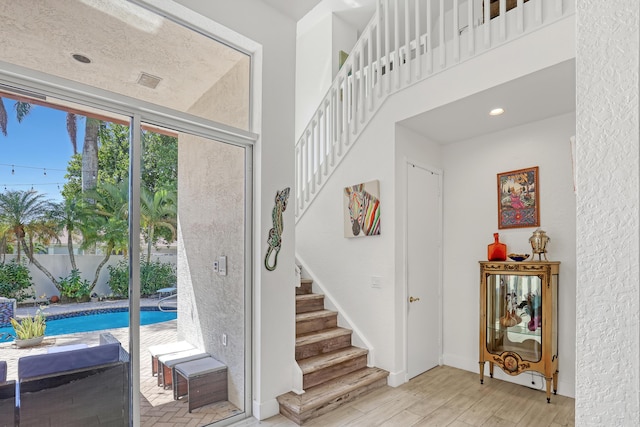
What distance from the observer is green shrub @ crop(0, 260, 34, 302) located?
79.4 inches

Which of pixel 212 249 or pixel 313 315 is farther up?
pixel 212 249

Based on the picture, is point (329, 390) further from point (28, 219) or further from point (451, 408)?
point (28, 219)

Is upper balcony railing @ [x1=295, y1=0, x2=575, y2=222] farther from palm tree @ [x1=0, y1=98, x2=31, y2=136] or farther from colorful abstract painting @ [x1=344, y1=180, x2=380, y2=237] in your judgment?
palm tree @ [x1=0, y1=98, x2=31, y2=136]

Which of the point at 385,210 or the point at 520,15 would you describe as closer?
the point at 520,15

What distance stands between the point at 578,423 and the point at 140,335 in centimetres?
253

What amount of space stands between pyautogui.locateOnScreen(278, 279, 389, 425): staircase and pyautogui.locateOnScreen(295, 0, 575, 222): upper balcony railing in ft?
4.74

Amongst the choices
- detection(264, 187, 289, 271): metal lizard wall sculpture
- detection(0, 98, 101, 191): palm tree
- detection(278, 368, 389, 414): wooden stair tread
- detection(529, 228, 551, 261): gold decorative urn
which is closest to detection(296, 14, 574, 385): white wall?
detection(278, 368, 389, 414): wooden stair tread

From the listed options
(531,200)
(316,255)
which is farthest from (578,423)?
(316,255)

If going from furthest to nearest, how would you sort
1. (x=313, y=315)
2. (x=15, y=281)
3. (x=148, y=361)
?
(x=313, y=315), (x=148, y=361), (x=15, y=281)

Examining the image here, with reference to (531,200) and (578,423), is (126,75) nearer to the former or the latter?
(578,423)

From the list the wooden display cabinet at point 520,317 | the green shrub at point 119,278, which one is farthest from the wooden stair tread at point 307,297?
the green shrub at point 119,278

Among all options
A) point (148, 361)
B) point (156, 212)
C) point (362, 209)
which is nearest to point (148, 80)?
point (156, 212)

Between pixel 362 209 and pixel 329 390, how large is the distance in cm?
187

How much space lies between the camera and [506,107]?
3.43 meters
